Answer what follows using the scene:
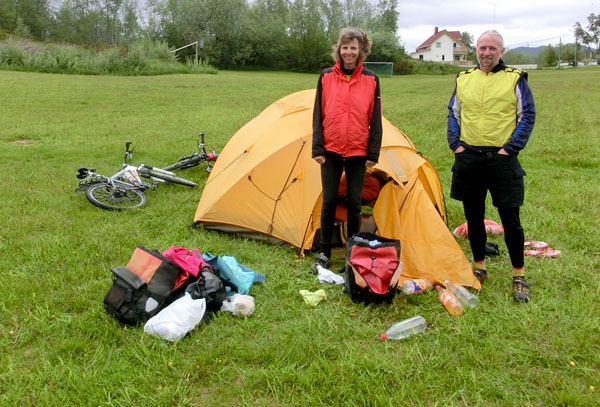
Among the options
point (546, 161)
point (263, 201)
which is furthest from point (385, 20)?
point (263, 201)

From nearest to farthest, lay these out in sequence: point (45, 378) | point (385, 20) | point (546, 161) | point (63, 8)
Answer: point (45, 378) < point (546, 161) < point (63, 8) < point (385, 20)

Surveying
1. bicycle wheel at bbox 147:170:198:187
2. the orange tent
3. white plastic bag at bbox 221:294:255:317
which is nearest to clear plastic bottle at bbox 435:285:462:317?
the orange tent

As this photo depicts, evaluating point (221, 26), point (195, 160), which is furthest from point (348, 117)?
point (221, 26)

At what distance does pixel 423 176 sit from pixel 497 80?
1610mm

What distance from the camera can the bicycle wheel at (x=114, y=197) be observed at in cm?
565

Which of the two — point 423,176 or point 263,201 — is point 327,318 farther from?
point 423,176

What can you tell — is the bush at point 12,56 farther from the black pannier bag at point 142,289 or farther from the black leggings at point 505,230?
the black leggings at point 505,230

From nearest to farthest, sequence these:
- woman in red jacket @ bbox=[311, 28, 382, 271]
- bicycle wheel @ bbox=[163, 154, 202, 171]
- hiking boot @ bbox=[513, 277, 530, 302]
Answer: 1. hiking boot @ bbox=[513, 277, 530, 302]
2. woman in red jacket @ bbox=[311, 28, 382, 271]
3. bicycle wheel @ bbox=[163, 154, 202, 171]

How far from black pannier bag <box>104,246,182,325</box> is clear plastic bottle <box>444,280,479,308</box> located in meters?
2.12

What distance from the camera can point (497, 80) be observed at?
341 centimetres

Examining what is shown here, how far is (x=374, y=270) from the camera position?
3.50m

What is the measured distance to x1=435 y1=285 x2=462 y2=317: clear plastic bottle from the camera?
3422 mm

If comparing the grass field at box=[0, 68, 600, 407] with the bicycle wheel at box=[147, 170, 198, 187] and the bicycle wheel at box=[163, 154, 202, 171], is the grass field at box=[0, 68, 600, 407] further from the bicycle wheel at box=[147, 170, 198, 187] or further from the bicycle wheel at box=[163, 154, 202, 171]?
the bicycle wheel at box=[163, 154, 202, 171]

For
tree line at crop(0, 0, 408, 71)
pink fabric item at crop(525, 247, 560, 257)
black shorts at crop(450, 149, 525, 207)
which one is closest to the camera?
black shorts at crop(450, 149, 525, 207)
